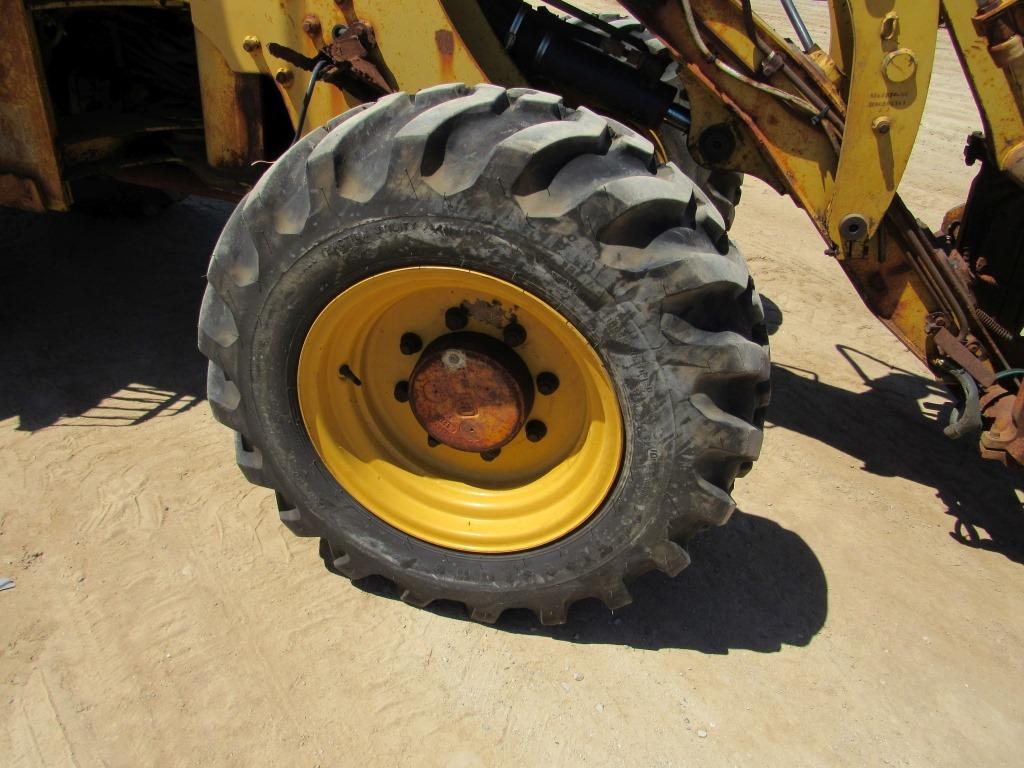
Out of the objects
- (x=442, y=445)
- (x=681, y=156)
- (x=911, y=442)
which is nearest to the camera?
(x=442, y=445)

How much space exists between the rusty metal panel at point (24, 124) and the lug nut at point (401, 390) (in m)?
1.83

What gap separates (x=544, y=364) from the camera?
2.67m

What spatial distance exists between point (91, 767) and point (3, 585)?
32.9 inches

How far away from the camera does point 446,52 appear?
2.79 metres

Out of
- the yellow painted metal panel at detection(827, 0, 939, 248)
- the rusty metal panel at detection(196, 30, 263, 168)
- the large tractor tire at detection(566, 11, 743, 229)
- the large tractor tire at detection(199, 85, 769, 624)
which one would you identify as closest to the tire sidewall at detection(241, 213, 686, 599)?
the large tractor tire at detection(199, 85, 769, 624)

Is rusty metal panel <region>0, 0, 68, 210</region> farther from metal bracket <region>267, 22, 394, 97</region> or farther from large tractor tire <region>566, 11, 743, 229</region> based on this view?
large tractor tire <region>566, 11, 743, 229</region>

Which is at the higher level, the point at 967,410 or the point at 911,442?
the point at 967,410

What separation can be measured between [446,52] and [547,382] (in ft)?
3.72

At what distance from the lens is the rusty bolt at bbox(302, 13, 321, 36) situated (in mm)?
2803

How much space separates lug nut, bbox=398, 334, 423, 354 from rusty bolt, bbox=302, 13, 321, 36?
1.06m

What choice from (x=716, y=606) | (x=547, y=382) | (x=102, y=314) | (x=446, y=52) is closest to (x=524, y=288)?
(x=547, y=382)

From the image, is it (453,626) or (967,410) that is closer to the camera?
(453,626)

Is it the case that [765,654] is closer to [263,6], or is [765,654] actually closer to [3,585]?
[3,585]

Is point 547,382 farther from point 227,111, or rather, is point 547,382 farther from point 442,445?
point 227,111
